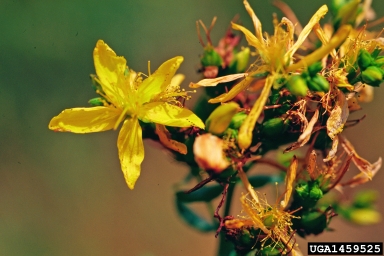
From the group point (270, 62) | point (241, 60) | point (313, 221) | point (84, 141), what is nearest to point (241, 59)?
point (241, 60)

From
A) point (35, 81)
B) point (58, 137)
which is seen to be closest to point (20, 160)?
point (58, 137)

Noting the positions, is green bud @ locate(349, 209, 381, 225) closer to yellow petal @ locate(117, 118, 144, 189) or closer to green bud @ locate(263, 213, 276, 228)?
green bud @ locate(263, 213, 276, 228)

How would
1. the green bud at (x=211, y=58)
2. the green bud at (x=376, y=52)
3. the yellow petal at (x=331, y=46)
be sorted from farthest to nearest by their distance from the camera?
1. the green bud at (x=211, y=58)
2. the green bud at (x=376, y=52)
3. the yellow petal at (x=331, y=46)

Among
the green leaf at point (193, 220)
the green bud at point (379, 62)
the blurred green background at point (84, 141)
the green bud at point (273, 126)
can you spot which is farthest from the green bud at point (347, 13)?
the blurred green background at point (84, 141)

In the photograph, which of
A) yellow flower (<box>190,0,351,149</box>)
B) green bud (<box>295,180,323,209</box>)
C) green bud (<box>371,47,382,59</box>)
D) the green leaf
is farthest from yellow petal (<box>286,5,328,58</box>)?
the green leaf

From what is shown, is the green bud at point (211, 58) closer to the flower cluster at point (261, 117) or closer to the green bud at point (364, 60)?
the flower cluster at point (261, 117)
